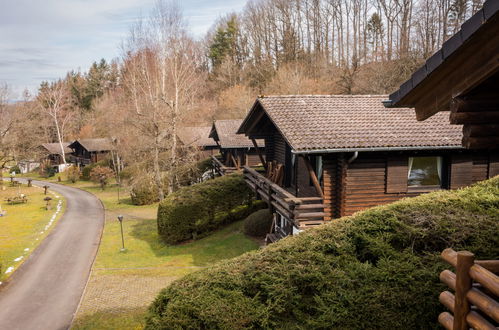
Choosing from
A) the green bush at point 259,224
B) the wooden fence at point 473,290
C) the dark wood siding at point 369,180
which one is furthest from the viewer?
the green bush at point 259,224

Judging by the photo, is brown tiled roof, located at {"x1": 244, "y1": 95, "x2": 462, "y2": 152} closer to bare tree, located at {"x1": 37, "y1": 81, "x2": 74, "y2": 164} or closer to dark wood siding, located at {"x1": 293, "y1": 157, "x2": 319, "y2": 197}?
dark wood siding, located at {"x1": 293, "y1": 157, "x2": 319, "y2": 197}

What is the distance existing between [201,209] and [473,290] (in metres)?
19.8

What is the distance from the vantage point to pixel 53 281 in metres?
18.2

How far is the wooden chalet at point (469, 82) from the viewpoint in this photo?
11.8ft

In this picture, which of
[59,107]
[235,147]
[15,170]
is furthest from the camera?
[15,170]

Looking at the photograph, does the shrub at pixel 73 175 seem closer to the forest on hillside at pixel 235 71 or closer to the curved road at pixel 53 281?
the forest on hillside at pixel 235 71

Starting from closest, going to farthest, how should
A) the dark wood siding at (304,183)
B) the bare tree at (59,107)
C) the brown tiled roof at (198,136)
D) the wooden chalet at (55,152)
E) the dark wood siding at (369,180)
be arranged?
the dark wood siding at (369,180) → the dark wood siding at (304,183) → the brown tiled roof at (198,136) → the bare tree at (59,107) → the wooden chalet at (55,152)

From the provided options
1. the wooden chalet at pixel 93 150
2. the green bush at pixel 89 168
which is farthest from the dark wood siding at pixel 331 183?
the wooden chalet at pixel 93 150

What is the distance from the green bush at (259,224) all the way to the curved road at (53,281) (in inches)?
346

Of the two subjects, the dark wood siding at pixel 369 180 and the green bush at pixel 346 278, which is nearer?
the green bush at pixel 346 278

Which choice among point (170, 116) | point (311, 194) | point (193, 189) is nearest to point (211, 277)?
point (311, 194)

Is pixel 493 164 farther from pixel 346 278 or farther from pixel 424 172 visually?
pixel 346 278

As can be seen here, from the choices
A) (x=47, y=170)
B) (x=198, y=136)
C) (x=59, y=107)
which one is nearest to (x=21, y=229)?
(x=198, y=136)

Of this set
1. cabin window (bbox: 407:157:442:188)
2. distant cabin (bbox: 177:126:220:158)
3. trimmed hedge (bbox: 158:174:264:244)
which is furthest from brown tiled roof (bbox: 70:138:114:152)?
cabin window (bbox: 407:157:442:188)
